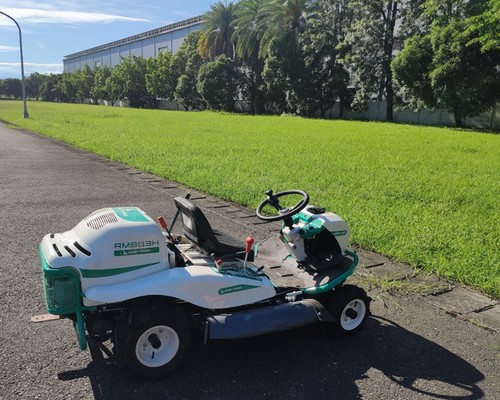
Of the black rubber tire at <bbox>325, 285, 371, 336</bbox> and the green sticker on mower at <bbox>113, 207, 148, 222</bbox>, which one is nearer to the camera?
the green sticker on mower at <bbox>113, 207, 148, 222</bbox>

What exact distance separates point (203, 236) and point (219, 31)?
52.0 meters

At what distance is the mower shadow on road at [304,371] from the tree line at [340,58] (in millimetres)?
17884

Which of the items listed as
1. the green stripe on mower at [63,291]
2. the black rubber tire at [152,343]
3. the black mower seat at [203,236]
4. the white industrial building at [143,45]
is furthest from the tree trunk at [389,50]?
the white industrial building at [143,45]

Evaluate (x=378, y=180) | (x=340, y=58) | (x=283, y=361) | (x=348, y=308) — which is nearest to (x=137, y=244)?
(x=283, y=361)

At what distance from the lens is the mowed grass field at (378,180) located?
16.8ft

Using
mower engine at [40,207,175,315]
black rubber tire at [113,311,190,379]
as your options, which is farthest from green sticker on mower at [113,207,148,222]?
black rubber tire at [113,311,190,379]

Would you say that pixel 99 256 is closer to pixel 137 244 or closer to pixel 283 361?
pixel 137 244

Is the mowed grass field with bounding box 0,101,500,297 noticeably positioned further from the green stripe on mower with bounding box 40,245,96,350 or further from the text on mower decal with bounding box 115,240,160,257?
the green stripe on mower with bounding box 40,245,96,350

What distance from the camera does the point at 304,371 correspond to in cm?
289

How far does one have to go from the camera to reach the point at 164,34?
78.1 m

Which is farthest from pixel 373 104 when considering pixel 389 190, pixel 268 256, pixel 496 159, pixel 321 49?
pixel 268 256

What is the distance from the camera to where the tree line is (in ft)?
79.4

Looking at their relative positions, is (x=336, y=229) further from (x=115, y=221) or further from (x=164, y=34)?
(x=164, y=34)

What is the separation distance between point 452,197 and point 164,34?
7815cm
